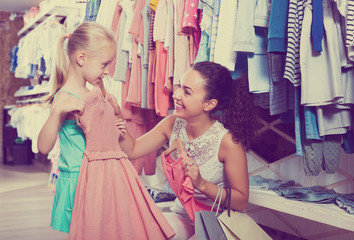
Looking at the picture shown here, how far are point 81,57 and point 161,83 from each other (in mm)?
1148

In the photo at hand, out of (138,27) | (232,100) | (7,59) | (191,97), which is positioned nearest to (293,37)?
(232,100)

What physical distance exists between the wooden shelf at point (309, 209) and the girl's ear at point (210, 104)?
60cm

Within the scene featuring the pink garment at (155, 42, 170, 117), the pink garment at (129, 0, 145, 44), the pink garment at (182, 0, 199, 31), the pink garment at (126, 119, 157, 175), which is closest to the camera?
the pink garment at (182, 0, 199, 31)

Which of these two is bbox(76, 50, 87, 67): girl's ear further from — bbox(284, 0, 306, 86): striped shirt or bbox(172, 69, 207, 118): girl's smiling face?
bbox(284, 0, 306, 86): striped shirt

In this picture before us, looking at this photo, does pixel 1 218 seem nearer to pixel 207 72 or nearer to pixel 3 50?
pixel 207 72

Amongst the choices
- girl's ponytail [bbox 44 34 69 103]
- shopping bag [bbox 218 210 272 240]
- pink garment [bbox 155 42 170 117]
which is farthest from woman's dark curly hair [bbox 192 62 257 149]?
pink garment [bbox 155 42 170 117]

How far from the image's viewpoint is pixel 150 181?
12.0 feet

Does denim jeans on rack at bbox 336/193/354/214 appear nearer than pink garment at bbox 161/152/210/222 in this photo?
No

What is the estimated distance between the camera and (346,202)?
171 cm

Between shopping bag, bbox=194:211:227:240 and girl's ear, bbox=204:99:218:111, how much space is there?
45 cm

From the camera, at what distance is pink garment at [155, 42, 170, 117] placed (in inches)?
97.4

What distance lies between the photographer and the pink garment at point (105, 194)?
123cm

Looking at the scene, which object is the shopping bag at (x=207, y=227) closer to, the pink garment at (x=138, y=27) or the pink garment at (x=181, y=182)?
the pink garment at (x=181, y=182)

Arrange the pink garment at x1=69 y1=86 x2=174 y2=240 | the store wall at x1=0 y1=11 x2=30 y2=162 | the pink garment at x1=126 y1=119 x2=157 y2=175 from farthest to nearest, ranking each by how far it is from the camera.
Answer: the store wall at x1=0 y1=11 x2=30 y2=162, the pink garment at x1=126 y1=119 x2=157 y2=175, the pink garment at x1=69 y1=86 x2=174 y2=240
